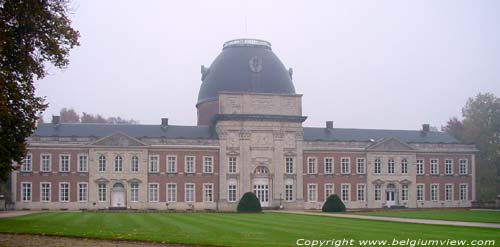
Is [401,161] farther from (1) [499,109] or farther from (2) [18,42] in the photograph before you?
(2) [18,42]

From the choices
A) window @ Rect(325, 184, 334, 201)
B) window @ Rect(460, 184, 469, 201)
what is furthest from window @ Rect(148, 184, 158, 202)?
window @ Rect(460, 184, 469, 201)

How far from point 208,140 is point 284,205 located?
864 cm

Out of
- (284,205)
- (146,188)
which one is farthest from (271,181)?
(146,188)

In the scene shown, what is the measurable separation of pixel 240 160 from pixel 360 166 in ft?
36.9

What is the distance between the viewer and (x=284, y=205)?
61875mm

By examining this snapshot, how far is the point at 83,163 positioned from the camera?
196 ft

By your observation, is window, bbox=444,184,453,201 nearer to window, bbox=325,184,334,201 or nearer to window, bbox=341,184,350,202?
window, bbox=341,184,350,202

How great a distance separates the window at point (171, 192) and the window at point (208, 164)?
2.99 metres

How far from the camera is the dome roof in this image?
6397 centimetres

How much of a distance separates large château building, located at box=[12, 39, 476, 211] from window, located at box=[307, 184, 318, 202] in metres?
0.12

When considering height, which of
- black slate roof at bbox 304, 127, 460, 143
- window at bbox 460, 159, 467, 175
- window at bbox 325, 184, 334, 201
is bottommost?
window at bbox 325, 184, 334, 201

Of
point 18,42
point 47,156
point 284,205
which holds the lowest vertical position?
point 284,205

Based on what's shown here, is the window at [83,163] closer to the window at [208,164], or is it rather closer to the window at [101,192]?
the window at [101,192]

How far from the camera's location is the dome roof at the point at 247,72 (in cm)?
6397
